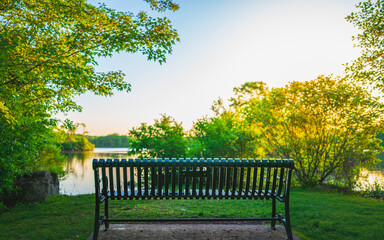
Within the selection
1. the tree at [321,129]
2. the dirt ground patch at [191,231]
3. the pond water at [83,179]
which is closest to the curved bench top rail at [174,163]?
the dirt ground patch at [191,231]

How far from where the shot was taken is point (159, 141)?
9836 millimetres

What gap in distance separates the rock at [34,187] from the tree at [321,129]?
8.17 metres

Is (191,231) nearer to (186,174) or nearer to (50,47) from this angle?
(186,174)

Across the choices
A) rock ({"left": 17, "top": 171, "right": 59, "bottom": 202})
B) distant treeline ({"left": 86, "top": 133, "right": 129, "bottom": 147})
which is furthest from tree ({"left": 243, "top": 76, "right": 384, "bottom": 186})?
distant treeline ({"left": 86, "top": 133, "right": 129, "bottom": 147})

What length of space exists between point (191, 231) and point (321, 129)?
363 inches

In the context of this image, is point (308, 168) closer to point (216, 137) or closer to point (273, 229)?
point (216, 137)

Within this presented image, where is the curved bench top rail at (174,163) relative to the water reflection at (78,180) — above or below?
above

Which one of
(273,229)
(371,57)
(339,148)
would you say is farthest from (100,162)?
(339,148)

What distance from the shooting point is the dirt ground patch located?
11.5 feet

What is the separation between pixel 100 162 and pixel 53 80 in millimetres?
5078

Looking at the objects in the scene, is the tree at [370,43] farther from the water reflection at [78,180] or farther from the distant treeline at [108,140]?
the distant treeline at [108,140]

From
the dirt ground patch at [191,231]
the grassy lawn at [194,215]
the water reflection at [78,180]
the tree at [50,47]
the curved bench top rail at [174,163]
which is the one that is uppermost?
the tree at [50,47]

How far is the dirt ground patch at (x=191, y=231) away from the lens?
11.5ft

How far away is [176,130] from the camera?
33.1 ft
